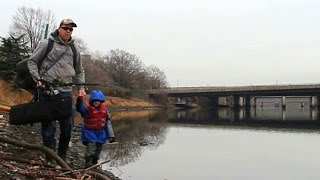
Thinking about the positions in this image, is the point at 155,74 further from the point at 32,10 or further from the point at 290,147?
the point at 290,147

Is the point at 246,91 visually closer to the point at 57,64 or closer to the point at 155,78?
the point at 155,78

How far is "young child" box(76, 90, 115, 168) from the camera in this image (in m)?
7.69

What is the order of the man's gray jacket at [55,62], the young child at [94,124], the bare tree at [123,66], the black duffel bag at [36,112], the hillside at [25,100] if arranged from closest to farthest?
the black duffel bag at [36,112] → the man's gray jacket at [55,62] → the young child at [94,124] → the hillside at [25,100] → the bare tree at [123,66]

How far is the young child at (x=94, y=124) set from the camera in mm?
7691

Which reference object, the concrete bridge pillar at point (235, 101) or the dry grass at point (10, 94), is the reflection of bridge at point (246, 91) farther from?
the dry grass at point (10, 94)

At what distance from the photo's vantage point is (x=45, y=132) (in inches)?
269

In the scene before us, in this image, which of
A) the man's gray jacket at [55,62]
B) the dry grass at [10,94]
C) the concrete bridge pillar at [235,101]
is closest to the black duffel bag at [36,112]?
the man's gray jacket at [55,62]

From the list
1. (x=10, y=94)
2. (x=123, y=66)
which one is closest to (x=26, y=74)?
(x=10, y=94)

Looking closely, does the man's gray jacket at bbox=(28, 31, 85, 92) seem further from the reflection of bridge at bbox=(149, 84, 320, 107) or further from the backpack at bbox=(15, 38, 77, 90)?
the reflection of bridge at bbox=(149, 84, 320, 107)

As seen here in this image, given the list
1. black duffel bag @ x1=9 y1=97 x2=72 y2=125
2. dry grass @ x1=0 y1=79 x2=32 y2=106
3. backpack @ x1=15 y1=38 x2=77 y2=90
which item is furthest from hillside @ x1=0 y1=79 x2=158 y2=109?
black duffel bag @ x1=9 y1=97 x2=72 y2=125

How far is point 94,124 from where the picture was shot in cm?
786

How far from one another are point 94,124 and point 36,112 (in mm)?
1582

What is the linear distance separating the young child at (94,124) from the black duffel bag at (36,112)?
98 centimetres

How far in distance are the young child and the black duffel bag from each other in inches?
38.7
